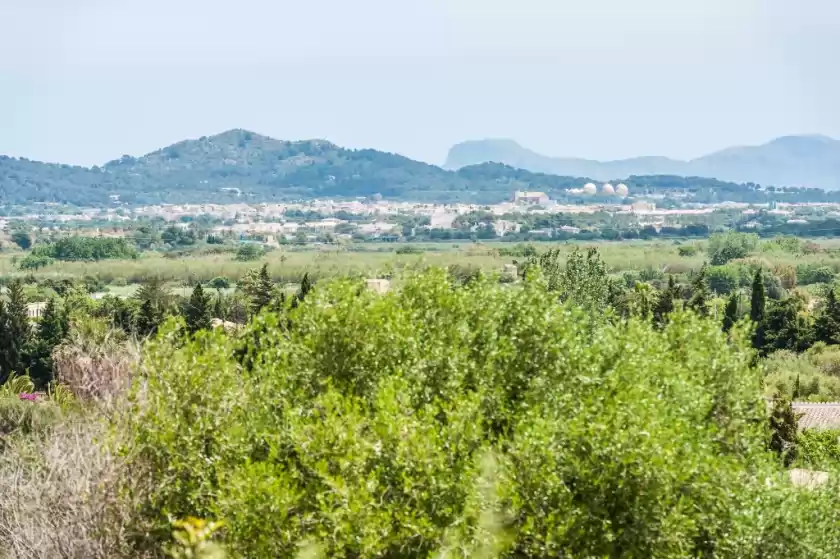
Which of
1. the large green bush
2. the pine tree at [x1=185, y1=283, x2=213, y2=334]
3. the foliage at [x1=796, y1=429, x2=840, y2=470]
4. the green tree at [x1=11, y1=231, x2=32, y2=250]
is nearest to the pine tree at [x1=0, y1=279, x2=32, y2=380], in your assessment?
the pine tree at [x1=185, y1=283, x2=213, y2=334]

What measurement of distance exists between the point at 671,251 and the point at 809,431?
83.1m

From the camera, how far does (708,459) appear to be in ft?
33.1

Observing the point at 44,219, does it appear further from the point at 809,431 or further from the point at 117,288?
the point at 809,431

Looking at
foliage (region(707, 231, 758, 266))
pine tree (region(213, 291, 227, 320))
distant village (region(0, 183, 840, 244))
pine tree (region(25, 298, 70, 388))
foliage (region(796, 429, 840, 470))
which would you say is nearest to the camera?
foliage (region(796, 429, 840, 470))

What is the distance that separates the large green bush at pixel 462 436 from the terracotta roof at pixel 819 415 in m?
12.3

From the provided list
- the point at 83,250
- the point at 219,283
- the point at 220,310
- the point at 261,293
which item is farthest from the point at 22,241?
the point at 261,293

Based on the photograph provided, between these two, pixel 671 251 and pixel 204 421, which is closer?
pixel 204 421

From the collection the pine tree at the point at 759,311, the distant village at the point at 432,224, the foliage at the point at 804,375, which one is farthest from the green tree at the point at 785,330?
the distant village at the point at 432,224

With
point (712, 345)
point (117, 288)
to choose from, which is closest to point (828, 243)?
point (117, 288)

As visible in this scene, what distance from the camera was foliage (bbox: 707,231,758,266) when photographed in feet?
282

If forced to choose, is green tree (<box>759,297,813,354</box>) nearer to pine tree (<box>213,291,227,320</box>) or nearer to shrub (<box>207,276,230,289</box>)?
pine tree (<box>213,291,227,320</box>)

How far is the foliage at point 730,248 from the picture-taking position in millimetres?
86062

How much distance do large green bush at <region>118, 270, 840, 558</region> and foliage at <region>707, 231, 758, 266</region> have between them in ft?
239

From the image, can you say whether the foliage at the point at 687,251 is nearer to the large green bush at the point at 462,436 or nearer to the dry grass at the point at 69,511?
the large green bush at the point at 462,436
